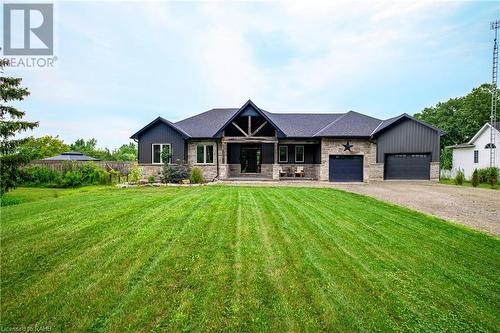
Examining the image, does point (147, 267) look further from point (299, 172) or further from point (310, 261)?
point (299, 172)

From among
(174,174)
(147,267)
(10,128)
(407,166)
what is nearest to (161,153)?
(174,174)

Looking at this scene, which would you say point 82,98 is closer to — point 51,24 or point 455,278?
point 51,24

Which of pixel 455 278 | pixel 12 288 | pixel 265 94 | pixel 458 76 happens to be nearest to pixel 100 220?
pixel 12 288

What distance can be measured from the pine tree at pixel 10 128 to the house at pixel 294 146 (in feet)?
27.2

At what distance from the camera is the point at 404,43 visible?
59.8 ft

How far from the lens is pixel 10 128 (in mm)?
9617

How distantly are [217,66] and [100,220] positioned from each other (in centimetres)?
1928

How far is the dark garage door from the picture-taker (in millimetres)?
18188

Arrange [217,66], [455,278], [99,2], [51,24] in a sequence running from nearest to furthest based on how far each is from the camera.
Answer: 1. [455,278]
2. [51,24]
3. [99,2]
4. [217,66]

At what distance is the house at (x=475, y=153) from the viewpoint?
70.5 feet

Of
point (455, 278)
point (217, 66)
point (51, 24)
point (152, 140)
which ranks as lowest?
point (455, 278)

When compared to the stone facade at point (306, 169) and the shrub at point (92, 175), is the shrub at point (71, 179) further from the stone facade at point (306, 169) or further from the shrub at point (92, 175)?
the stone facade at point (306, 169)

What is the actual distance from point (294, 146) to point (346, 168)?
4.62 metres

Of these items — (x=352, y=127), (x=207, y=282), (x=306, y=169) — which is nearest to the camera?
(x=207, y=282)
